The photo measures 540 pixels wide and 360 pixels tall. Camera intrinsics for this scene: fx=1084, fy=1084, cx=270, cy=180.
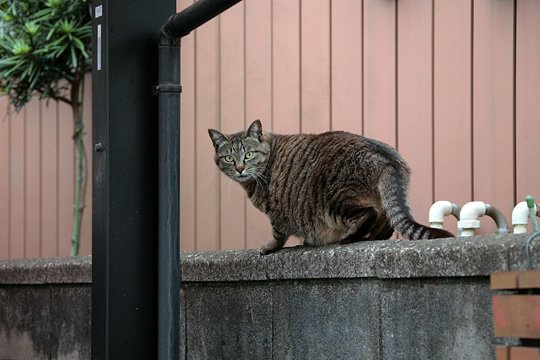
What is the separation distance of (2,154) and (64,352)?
254 cm

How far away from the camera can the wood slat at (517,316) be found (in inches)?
94.1

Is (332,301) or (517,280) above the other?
(517,280)

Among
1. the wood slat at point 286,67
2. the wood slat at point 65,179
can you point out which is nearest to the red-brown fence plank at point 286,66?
the wood slat at point 286,67

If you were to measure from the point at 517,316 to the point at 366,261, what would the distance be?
5.33ft

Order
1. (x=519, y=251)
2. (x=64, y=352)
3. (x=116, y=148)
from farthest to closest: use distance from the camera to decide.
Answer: (x=64, y=352) < (x=116, y=148) < (x=519, y=251)

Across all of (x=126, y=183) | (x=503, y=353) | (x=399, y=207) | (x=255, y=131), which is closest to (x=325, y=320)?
(x=399, y=207)

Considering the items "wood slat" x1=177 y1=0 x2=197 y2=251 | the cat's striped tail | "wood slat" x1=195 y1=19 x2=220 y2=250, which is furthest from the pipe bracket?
"wood slat" x1=177 y1=0 x2=197 y2=251

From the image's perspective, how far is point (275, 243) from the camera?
5008mm

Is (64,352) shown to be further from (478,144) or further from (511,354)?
(511,354)

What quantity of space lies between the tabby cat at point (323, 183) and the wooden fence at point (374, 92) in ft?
1.54

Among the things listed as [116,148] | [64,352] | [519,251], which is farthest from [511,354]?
[64,352]

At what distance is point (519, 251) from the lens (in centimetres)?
335

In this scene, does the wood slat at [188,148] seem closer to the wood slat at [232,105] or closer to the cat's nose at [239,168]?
the wood slat at [232,105]

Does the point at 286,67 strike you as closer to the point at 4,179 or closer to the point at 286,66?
the point at 286,66
